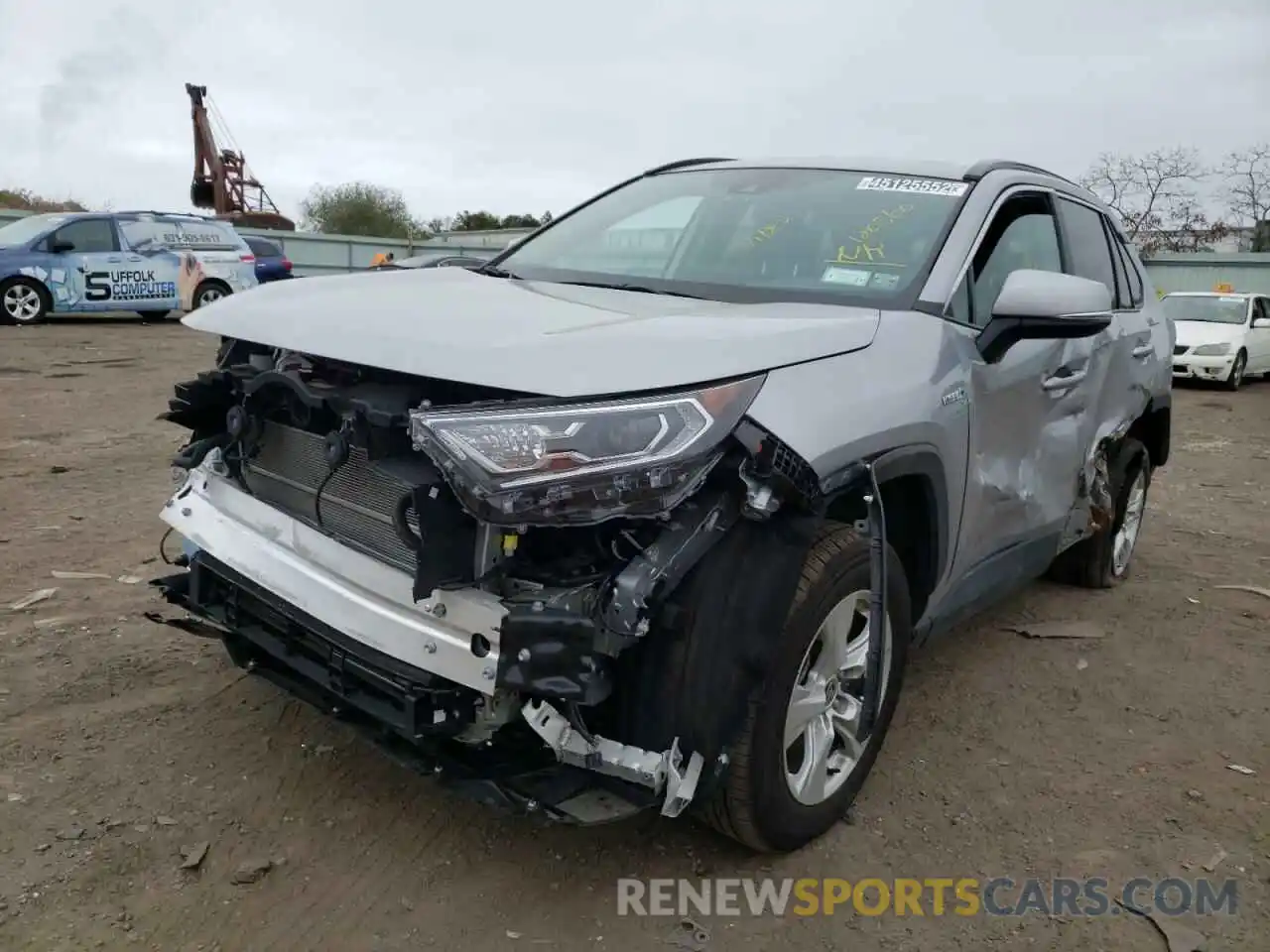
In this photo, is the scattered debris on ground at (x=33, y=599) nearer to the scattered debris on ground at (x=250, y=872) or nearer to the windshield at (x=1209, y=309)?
the scattered debris on ground at (x=250, y=872)

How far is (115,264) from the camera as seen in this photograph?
50.2ft

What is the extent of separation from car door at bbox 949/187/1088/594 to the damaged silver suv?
0.07 feet

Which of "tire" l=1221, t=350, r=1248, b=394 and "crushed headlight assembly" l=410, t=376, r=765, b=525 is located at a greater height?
"crushed headlight assembly" l=410, t=376, r=765, b=525

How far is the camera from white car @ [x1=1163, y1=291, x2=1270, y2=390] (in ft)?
52.1

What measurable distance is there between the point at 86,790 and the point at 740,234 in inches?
102

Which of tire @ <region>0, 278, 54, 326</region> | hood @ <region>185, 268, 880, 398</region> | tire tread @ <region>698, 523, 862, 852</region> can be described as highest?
hood @ <region>185, 268, 880, 398</region>

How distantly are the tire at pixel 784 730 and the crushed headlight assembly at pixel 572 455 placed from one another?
19.9 inches

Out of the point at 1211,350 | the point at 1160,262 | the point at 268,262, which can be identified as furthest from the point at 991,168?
the point at 1160,262

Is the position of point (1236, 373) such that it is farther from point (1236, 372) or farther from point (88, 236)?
point (88, 236)

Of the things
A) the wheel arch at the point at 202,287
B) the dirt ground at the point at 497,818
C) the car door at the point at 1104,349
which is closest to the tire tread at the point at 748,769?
the dirt ground at the point at 497,818

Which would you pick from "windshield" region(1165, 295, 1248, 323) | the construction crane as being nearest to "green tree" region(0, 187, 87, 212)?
the construction crane

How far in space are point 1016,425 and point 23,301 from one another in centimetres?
1539

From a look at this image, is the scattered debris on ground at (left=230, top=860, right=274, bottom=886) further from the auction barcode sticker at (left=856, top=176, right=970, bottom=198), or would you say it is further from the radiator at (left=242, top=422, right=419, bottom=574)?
the auction barcode sticker at (left=856, top=176, right=970, bottom=198)

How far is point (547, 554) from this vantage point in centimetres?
216
